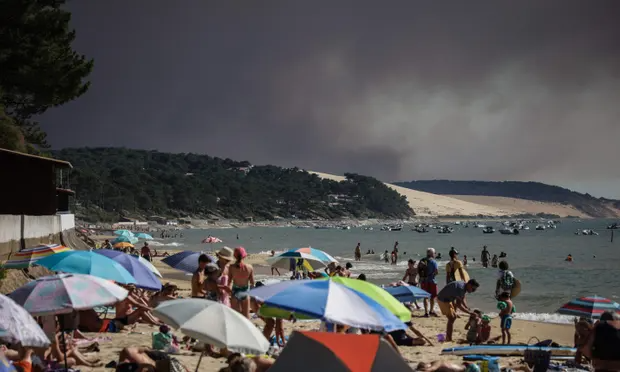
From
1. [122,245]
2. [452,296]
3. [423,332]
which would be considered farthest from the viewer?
[122,245]

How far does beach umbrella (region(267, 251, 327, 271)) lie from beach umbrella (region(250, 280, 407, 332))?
27.2 ft

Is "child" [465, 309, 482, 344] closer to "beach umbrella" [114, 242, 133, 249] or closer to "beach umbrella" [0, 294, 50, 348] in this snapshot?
"beach umbrella" [0, 294, 50, 348]

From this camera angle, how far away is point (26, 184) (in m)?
22.4

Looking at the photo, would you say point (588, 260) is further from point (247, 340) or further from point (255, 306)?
point (247, 340)

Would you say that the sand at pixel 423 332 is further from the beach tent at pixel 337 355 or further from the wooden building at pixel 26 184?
the wooden building at pixel 26 184

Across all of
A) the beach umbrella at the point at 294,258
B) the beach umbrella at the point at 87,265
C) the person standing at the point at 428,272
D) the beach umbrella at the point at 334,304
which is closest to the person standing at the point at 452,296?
the person standing at the point at 428,272

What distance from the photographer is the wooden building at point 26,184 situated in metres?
21.0

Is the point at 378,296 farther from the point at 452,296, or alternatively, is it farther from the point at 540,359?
the point at 452,296

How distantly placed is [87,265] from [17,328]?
13.5 feet

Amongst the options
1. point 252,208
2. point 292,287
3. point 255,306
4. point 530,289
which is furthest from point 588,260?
point 252,208

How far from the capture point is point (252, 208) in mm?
187125

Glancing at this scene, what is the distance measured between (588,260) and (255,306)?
50.0 metres

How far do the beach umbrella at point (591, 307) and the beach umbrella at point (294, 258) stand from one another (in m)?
6.77

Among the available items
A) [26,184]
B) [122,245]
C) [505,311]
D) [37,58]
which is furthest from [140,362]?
[37,58]
